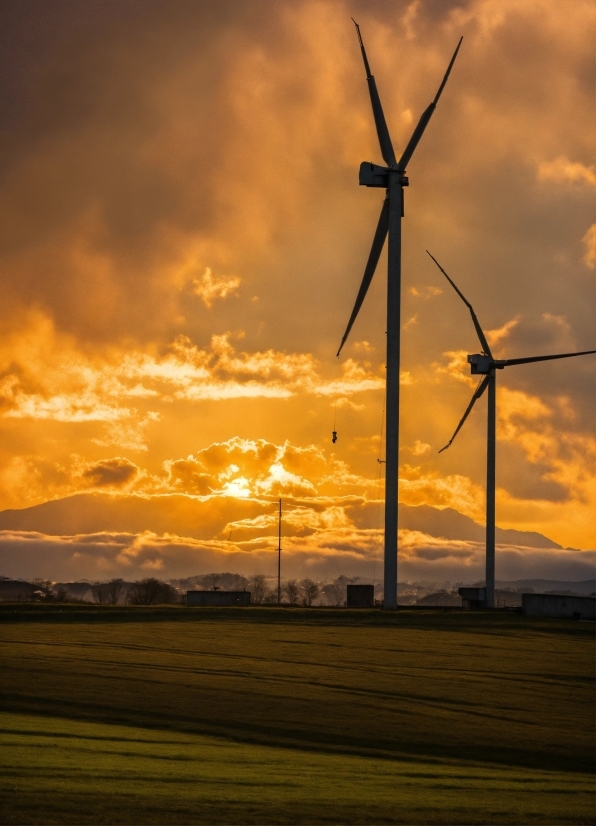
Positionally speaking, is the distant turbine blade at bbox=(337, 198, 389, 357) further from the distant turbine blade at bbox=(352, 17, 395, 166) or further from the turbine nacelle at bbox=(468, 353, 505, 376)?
the turbine nacelle at bbox=(468, 353, 505, 376)

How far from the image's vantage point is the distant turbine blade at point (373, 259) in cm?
7938

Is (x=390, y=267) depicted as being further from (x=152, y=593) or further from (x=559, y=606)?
(x=152, y=593)

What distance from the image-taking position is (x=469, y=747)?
125 ft

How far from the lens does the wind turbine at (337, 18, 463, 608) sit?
81.5 metres

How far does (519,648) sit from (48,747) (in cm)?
3999

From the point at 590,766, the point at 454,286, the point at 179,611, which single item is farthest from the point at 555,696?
the point at 454,286

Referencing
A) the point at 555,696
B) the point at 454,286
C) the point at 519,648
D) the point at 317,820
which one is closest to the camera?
the point at 317,820

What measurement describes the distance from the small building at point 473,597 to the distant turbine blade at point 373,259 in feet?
107

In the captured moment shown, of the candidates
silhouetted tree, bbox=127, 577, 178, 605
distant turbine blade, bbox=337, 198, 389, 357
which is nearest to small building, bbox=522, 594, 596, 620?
distant turbine blade, bbox=337, 198, 389, 357

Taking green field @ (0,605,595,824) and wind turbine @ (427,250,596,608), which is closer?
green field @ (0,605,595,824)

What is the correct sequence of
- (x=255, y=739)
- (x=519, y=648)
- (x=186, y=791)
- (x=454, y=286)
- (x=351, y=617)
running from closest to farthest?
(x=186, y=791) < (x=255, y=739) < (x=519, y=648) < (x=351, y=617) < (x=454, y=286)

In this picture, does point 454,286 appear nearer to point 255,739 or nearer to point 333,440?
point 333,440

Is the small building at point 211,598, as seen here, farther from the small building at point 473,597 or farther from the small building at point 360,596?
the small building at point 473,597

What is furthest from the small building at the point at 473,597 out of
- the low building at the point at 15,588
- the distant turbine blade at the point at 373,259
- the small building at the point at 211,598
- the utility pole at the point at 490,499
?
the low building at the point at 15,588
